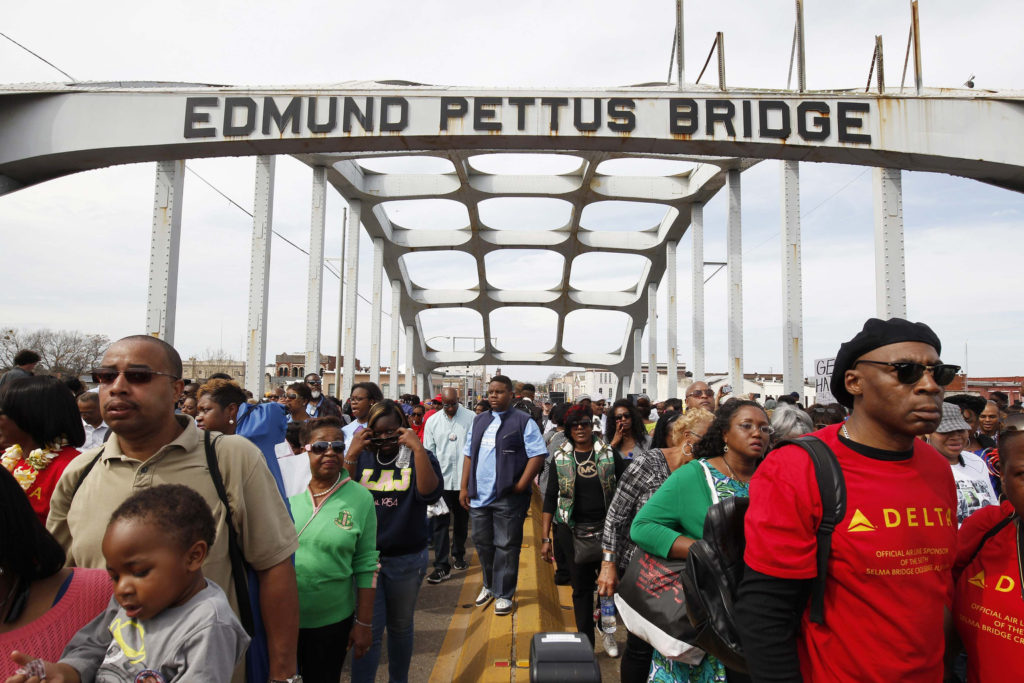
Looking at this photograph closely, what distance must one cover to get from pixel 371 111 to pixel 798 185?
764 cm

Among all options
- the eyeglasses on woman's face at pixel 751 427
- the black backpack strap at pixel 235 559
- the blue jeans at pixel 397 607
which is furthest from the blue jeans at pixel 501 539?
the black backpack strap at pixel 235 559

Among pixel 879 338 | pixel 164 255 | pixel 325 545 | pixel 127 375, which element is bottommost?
pixel 325 545

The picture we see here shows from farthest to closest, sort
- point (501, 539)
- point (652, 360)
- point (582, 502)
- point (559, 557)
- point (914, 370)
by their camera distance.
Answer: point (652, 360) → point (501, 539) → point (559, 557) → point (582, 502) → point (914, 370)

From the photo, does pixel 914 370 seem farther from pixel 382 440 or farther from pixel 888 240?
pixel 888 240

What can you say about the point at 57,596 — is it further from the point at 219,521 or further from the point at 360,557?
the point at 360,557

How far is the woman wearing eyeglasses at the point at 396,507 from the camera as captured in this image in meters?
3.66

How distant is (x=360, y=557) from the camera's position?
3170mm

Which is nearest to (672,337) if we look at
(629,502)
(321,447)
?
(629,502)

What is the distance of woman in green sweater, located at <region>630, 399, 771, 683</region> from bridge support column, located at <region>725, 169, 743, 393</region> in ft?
33.5

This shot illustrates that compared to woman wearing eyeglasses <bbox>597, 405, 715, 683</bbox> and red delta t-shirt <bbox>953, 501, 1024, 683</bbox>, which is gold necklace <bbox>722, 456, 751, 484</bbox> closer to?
woman wearing eyeglasses <bbox>597, 405, 715, 683</bbox>

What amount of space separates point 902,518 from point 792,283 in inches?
410

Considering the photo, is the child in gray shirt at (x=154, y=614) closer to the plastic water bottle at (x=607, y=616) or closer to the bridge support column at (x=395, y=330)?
the plastic water bottle at (x=607, y=616)

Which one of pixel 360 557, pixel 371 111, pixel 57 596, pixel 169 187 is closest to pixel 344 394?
pixel 169 187

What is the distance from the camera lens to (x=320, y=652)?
299cm
